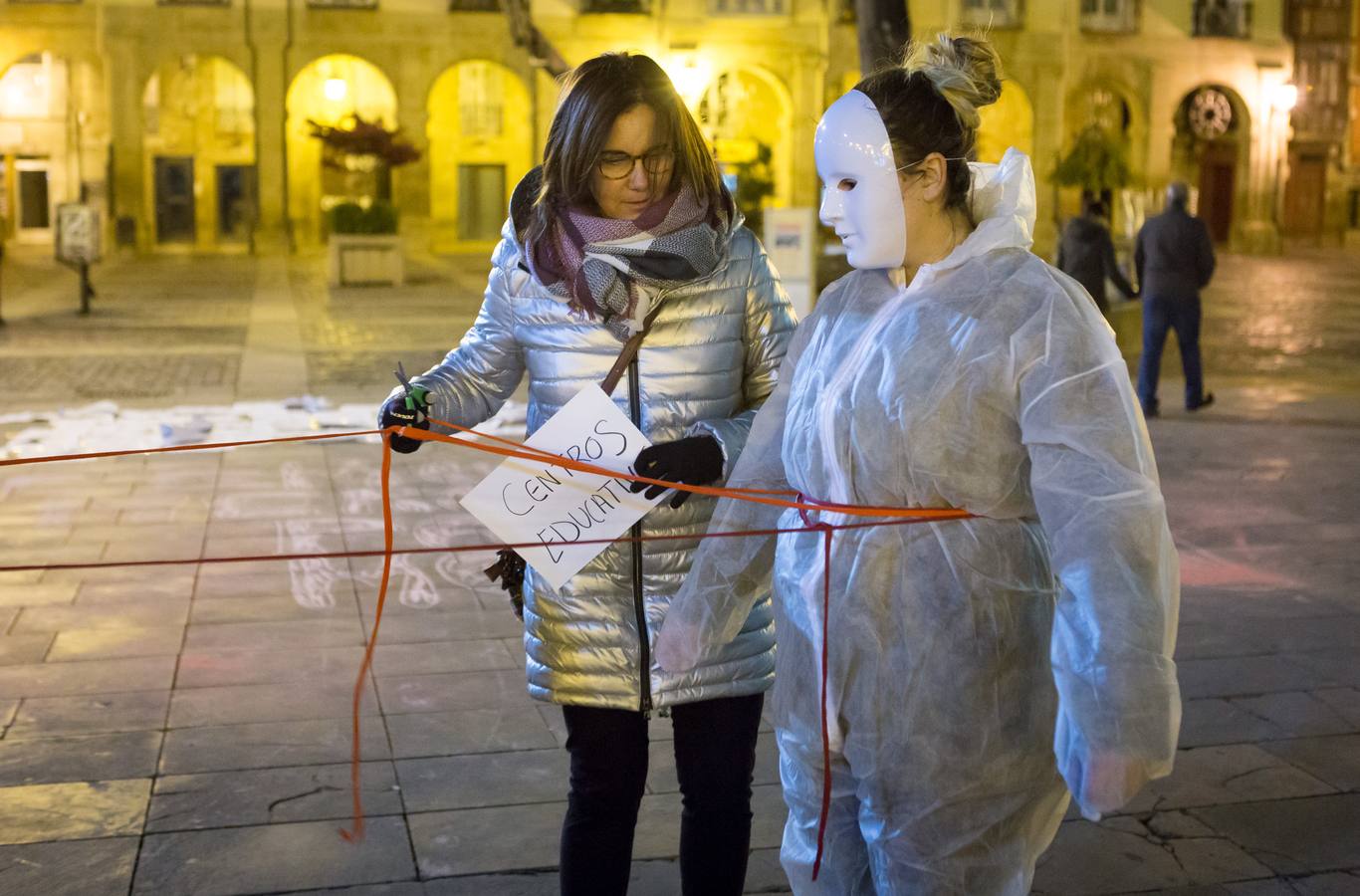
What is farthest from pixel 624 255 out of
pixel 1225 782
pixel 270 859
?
pixel 1225 782

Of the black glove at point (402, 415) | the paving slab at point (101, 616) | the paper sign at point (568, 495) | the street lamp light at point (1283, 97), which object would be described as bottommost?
the paving slab at point (101, 616)

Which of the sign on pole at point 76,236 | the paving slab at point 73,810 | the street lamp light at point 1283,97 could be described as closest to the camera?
the paving slab at point 73,810

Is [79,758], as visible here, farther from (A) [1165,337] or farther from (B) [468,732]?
(A) [1165,337]

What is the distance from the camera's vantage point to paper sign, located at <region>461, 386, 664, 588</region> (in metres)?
2.97

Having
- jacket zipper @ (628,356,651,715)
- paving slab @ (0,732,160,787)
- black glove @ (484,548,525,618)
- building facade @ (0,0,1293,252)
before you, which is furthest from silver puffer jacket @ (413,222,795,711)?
building facade @ (0,0,1293,252)

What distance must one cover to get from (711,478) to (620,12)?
34545mm

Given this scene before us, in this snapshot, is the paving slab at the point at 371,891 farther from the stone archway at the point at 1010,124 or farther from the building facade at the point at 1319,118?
the building facade at the point at 1319,118

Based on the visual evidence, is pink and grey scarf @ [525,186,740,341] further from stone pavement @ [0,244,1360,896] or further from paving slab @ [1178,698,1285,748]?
paving slab @ [1178,698,1285,748]

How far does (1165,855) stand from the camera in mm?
3910

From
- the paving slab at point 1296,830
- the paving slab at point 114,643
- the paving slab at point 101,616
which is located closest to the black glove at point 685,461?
the paving slab at point 1296,830

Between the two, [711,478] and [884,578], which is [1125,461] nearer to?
[884,578]

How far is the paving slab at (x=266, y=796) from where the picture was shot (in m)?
4.08

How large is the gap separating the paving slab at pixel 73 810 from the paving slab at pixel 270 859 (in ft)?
0.50

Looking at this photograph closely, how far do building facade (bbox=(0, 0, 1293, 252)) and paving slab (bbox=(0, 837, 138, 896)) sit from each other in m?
31.4
